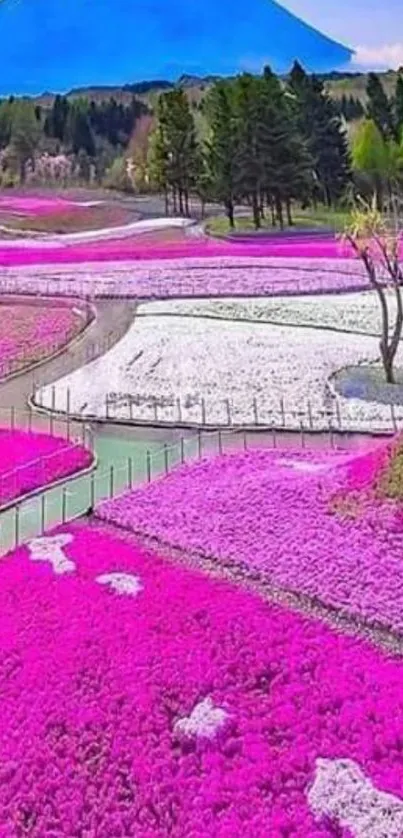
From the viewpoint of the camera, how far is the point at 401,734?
39.1ft

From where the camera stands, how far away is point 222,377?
30.1 metres

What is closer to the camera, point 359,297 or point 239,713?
point 239,713

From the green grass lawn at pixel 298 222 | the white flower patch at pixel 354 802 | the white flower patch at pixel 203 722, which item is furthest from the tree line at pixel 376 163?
the white flower patch at pixel 354 802

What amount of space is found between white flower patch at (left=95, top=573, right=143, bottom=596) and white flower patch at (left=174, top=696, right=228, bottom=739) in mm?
3286

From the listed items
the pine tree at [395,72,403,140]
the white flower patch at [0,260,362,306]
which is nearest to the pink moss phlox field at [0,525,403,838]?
the white flower patch at [0,260,362,306]

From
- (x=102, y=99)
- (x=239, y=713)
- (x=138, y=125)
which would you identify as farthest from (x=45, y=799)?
(x=102, y=99)

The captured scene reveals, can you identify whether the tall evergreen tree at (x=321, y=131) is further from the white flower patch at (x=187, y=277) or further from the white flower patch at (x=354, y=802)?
the white flower patch at (x=354, y=802)

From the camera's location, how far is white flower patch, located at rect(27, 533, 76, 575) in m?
16.9

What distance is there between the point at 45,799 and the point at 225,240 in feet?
166

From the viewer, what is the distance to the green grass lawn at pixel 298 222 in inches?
Answer: 2569

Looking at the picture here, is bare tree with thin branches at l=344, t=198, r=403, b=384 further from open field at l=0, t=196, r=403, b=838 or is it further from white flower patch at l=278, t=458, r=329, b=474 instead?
white flower patch at l=278, t=458, r=329, b=474

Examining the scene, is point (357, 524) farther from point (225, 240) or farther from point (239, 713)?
point (225, 240)

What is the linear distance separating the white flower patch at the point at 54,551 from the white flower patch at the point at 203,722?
4570mm

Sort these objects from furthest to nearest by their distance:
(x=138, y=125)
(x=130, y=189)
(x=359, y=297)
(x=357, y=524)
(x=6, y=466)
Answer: (x=138, y=125) < (x=130, y=189) < (x=359, y=297) < (x=6, y=466) < (x=357, y=524)
